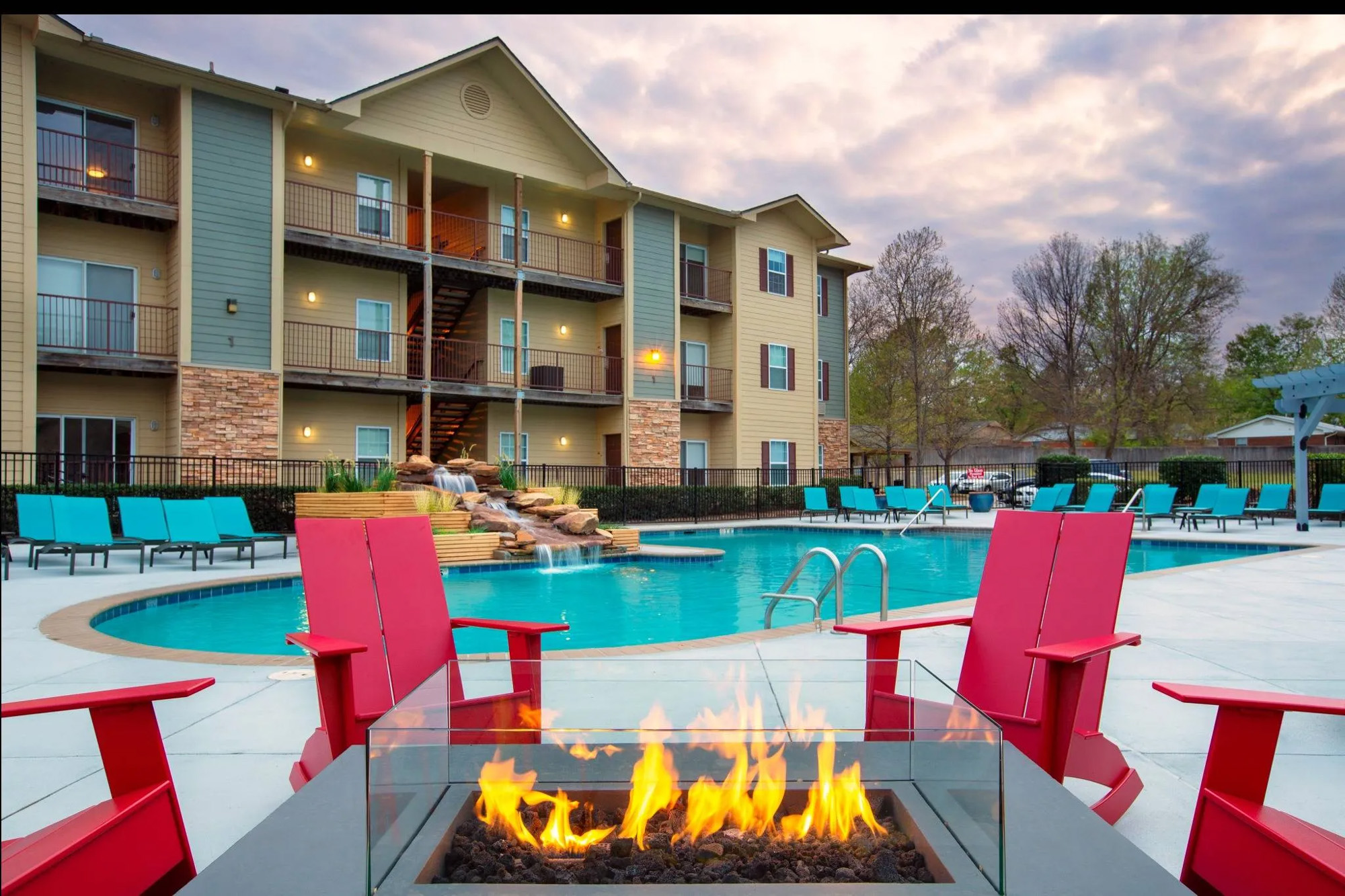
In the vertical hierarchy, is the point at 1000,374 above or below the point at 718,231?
below

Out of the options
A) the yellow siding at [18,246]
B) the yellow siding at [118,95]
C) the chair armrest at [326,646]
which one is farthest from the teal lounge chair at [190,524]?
the yellow siding at [118,95]

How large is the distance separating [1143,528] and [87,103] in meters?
20.1

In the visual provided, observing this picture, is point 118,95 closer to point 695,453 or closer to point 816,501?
point 695,453

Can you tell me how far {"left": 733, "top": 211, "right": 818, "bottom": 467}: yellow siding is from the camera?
23.4 meters

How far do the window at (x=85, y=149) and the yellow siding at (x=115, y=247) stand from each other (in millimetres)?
650

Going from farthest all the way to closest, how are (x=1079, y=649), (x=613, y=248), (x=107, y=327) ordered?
(x=613, y=248) < (x=107, y=327) < (x=1079, y=649)

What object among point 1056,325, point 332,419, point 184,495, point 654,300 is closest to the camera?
point 184,495

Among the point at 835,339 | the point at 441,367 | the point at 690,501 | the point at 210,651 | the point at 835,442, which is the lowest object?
the point at 210,651

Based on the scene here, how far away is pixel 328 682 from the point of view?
258cm

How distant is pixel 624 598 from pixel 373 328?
38.0ft

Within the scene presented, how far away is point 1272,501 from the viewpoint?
651 inches

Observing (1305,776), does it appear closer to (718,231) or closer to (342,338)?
(342,338)

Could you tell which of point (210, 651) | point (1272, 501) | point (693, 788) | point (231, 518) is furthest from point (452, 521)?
point (1272, 501)
